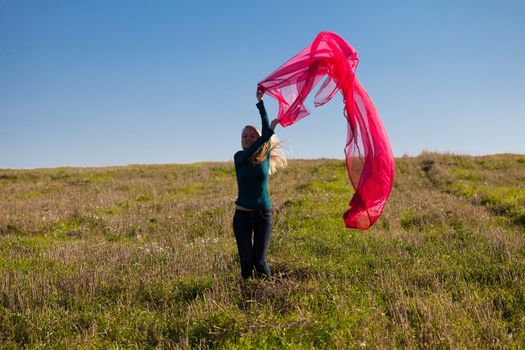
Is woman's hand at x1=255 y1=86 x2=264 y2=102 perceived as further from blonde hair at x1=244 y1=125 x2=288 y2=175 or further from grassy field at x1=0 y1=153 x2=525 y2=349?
grassy field at x1=0 y1=153 x2=525 y2=349

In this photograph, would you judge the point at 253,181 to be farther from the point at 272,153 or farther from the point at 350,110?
the point at 350,110

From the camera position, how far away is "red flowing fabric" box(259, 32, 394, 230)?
6.21 metres

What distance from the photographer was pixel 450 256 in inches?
294

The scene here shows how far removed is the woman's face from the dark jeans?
92 cm

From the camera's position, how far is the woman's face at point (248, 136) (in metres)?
6.11

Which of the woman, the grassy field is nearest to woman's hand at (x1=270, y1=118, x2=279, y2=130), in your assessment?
the woman

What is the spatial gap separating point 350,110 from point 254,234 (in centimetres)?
221

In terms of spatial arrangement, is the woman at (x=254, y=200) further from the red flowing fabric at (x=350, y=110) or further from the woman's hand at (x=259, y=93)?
the red flowing fabric at (x=350, y=110)

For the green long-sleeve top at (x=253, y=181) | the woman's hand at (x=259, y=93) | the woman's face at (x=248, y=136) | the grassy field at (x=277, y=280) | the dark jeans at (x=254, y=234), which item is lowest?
the grassy field at (x=277, y=280)

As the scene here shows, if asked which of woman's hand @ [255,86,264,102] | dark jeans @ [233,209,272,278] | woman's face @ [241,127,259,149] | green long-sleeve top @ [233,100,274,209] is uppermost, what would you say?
woman's hand @ [255,86,264,102]

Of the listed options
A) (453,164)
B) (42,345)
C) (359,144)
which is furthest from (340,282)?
(453,164)

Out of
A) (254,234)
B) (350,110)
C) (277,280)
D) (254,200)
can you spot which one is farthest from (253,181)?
(350,110)

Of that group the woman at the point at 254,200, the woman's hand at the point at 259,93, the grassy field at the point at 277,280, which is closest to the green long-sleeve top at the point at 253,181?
the woman at the point at 254,200

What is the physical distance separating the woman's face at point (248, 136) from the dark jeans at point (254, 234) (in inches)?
36.3
